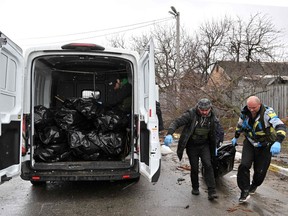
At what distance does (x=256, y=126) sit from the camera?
4.78 metres

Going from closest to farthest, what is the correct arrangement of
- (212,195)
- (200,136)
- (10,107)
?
(10,107), (212,195), (200,136)

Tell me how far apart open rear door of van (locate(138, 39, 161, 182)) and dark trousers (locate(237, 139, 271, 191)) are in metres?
1.33

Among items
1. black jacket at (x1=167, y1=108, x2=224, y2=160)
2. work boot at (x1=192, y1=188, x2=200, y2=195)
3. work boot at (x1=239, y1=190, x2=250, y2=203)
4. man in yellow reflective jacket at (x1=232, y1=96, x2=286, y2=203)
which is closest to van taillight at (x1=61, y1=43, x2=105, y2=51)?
black jacket at (x1=167, y1=108, x2=224, y2=160)

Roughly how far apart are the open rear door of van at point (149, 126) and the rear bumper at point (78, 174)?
23 cm

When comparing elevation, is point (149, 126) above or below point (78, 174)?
above

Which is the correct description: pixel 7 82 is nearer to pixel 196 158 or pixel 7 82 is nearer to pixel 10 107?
pixel 10 107

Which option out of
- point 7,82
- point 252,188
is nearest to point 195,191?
point 252,188

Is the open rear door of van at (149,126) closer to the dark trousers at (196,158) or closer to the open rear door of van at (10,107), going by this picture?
the dark trousers at (196,158)

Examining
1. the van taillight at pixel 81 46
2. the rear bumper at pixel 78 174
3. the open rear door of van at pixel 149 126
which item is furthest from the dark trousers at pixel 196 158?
the van taillight at pixel 81 46

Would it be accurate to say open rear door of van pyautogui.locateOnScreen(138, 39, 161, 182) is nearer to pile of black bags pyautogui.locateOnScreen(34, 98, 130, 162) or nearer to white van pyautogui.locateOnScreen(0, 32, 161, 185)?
white van pyautogui.locateOnScreen(0, 32, 161, 185)

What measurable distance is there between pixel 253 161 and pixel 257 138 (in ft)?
1.37

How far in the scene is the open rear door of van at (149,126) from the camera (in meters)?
4.46

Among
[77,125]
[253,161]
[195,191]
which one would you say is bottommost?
[195,191]

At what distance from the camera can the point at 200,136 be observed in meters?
5.14
